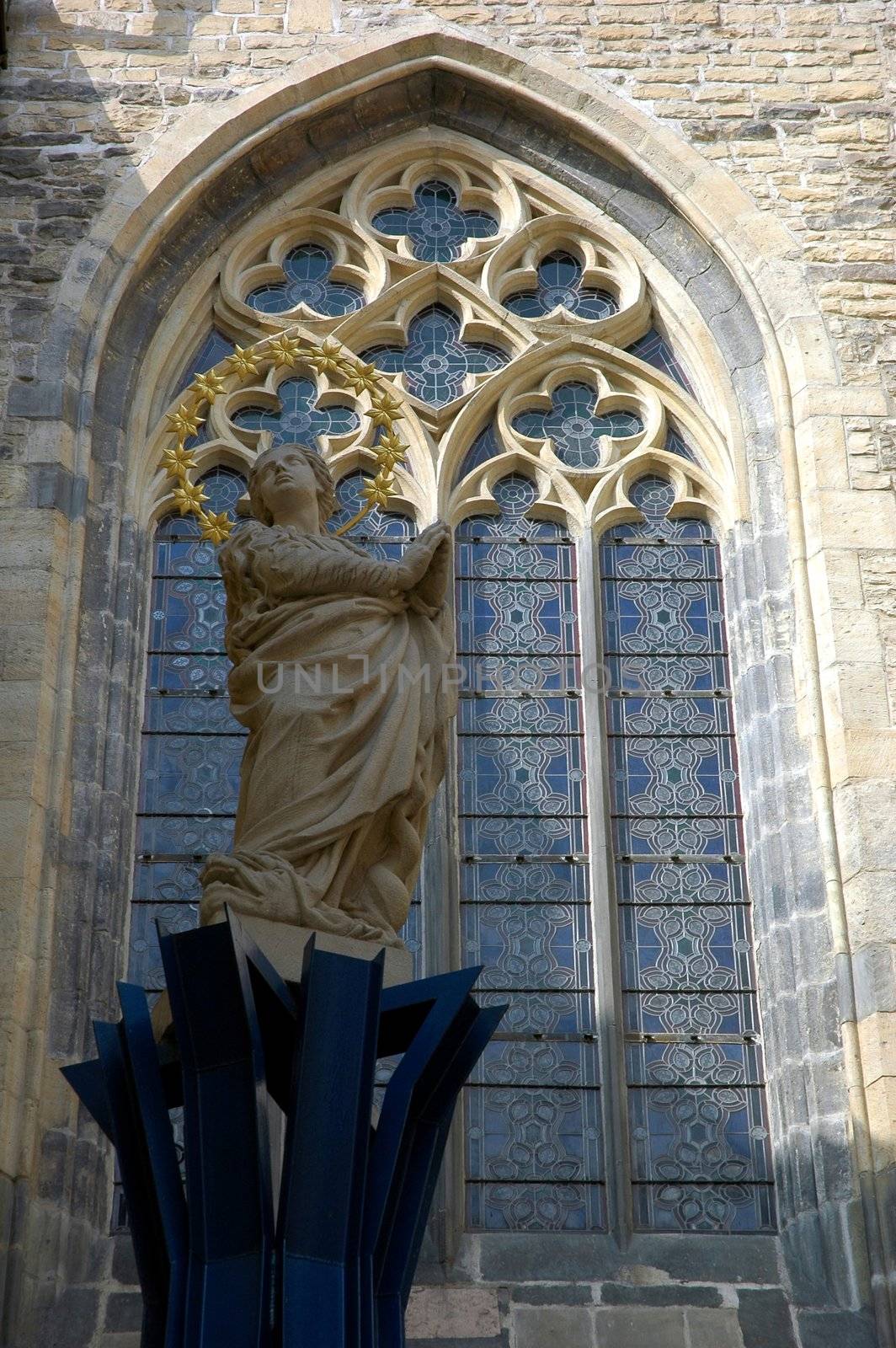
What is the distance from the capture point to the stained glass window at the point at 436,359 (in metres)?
9.44

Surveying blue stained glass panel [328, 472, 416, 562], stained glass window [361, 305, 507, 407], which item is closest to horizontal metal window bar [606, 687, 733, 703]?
blue stained glass panel [328, 472, 416, 562]

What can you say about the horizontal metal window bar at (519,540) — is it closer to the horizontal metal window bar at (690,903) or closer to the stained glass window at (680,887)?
the stained glass window at (680,887)

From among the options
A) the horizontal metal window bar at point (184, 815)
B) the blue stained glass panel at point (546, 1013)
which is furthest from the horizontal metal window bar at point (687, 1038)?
the horizontal metal window bar at point (184, 815)

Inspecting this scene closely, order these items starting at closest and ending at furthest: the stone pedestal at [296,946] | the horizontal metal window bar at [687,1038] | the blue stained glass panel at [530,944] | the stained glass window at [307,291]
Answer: the stone pedestal at [296,946] → the horizontal metal window bar at [687,1038] → the blue stained glass panel at [530,944] → the stained glass window at [307,291]

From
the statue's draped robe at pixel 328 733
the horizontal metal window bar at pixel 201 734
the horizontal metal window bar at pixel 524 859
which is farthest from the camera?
the horizontal metal window bar at pixel 201 734

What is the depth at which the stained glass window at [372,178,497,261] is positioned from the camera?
9859mm

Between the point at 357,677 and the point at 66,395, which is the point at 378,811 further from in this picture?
the point at 66,395

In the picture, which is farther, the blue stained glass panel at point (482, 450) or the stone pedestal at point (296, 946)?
the blue stained glass panel at point (482, 450)

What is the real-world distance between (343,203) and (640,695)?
2.85 m

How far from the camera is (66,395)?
869 centimetres

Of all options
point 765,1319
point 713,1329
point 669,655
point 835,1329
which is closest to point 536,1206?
point 713,1329

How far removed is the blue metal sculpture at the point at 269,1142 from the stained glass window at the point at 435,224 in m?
5.37

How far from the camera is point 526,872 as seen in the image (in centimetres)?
817

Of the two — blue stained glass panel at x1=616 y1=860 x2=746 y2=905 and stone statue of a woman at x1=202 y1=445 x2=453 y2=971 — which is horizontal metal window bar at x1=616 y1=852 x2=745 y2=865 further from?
stone statue of a woman at x1=202 y1=445 x2=453 y2=971
